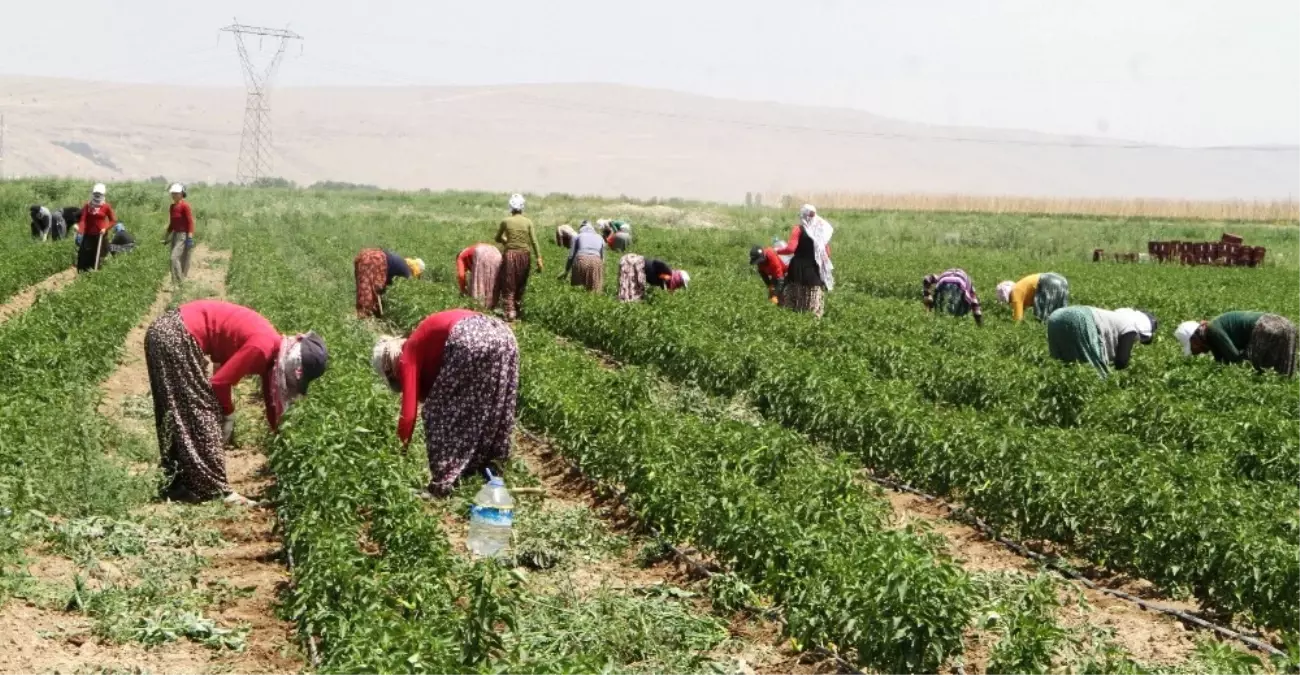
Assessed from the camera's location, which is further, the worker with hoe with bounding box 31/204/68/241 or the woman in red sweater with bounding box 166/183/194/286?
the worker with hoe with bounding box 31/204/68/241

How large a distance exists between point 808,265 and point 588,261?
173 inches

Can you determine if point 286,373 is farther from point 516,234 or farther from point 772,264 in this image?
point 772,264

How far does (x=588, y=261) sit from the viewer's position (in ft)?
68.3

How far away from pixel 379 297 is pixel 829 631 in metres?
13.4

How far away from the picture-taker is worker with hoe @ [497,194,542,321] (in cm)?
1850

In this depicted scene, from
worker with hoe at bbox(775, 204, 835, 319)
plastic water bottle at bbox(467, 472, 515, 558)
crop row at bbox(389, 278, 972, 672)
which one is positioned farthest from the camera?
worker with hoe at bbox(775, 204, 835, 319)

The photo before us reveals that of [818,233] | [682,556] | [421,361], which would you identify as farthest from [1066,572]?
[818,233]

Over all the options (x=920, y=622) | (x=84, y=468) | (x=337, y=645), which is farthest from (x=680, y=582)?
(x=84, y=468)

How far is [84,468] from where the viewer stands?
867cm

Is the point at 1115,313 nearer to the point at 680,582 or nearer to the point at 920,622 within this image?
the point at 680,582

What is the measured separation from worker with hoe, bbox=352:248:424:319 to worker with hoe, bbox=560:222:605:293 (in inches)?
106

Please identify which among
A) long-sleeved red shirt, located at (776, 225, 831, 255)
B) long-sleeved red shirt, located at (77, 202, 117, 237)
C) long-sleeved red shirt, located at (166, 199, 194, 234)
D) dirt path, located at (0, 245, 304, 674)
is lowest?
dirt path, located at (0, 245, 304, 674)

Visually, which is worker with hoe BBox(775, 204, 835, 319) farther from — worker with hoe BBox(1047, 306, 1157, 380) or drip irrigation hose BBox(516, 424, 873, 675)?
drip irrigation hose BBox(516, 424, 873, 675)

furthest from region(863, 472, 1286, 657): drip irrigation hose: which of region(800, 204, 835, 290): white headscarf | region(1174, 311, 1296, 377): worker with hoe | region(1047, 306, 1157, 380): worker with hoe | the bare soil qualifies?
region(800, 204, 835, 290): white headscarf
